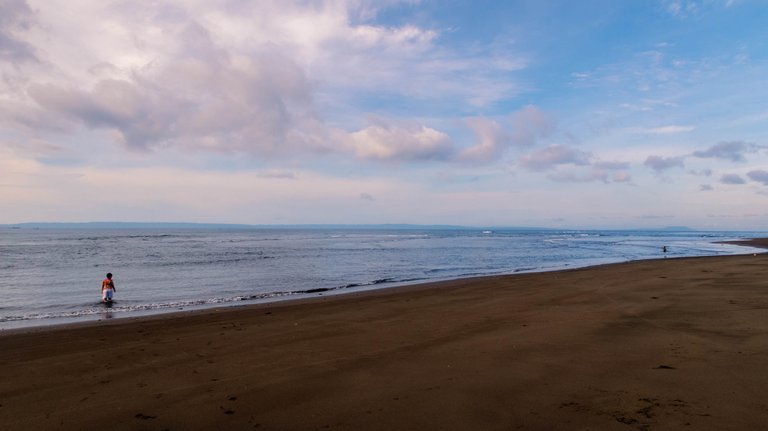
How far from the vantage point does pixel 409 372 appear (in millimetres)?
5750

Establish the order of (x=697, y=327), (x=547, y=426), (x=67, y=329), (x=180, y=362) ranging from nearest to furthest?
(x=547, y=426) < (x=180, y=362) < (x=697, y=327) < (x=67, y=329)

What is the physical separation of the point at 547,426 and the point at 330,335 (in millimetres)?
5019

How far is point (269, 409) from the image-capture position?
462 cm

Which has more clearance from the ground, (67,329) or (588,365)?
(588,365)

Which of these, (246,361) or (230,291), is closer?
(246,361)

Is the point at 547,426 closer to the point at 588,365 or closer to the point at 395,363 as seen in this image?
the point at 588,365

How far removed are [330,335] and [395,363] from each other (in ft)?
8.09

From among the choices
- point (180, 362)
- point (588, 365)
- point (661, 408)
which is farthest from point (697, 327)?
point (180, 362)

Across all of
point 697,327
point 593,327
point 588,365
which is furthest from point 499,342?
point 697,327

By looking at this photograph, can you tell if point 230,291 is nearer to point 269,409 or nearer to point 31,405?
point 31,405

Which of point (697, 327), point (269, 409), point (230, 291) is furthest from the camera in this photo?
point (230, 291)

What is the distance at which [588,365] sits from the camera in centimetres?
579

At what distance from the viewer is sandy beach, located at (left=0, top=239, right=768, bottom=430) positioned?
14.2ft

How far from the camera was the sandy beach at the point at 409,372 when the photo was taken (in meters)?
4.34
